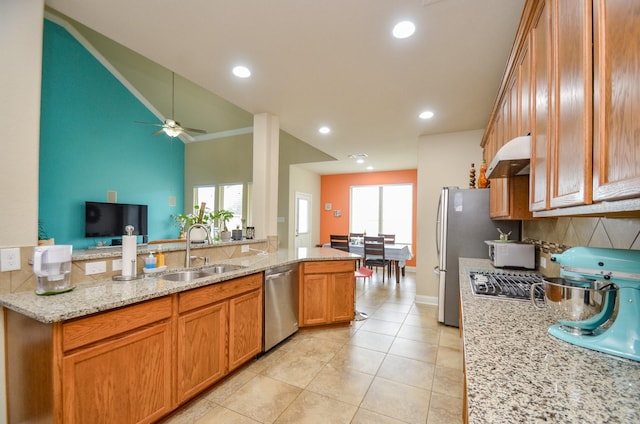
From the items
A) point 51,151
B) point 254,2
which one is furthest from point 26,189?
point 51,151

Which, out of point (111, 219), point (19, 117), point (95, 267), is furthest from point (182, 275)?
Result: point (111, 219)

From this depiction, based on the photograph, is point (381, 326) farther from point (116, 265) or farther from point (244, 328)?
point (116, 265)

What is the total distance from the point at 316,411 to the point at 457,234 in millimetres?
2456

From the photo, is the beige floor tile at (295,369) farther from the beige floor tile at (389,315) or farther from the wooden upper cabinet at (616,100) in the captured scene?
the wooden upper cabinet at (616,100)

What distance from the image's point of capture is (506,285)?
1.87m

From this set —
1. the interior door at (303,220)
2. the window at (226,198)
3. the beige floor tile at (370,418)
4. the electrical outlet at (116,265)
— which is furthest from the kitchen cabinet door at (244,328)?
the window at (226,198)

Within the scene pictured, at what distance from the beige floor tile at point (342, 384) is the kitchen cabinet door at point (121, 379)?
3.43 ft

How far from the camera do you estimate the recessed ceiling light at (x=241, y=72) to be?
8.39 ft

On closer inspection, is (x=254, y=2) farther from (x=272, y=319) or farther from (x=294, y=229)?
(x=294, y=229)

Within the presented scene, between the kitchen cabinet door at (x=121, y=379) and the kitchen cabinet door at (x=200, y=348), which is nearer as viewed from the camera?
the kitchen cabinet door at (x=121, y=379)

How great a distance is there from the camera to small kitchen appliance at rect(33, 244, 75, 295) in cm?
150

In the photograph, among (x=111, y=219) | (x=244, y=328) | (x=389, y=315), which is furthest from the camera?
(x=111, y=219)

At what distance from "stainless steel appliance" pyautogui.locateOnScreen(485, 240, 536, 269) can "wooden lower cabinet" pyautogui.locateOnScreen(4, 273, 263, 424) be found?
239 cm

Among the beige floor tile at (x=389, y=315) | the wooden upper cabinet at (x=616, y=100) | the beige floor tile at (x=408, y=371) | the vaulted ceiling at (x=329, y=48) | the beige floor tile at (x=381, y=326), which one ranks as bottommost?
the beige floor tile at (x=389, y=315)
